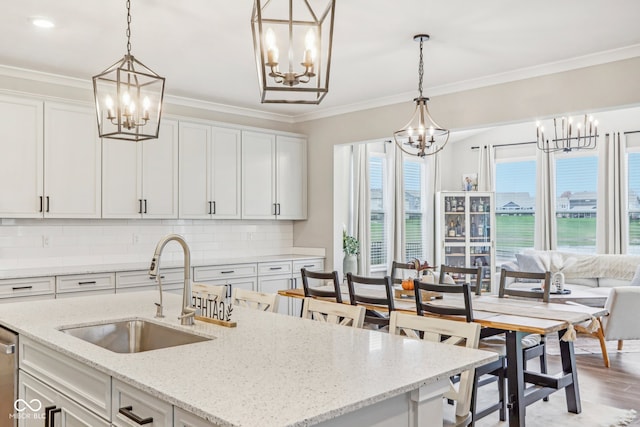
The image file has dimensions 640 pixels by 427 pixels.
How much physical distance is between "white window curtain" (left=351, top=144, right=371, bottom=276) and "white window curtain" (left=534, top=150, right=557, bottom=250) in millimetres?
2816

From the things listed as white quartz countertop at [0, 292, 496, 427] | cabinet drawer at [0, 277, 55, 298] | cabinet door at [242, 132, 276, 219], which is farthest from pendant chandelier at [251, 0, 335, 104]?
cabinet drawer at [0, 277, 55, 298]

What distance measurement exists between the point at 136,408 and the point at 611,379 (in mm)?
4395

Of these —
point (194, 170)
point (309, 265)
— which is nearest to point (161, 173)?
point (194, 170)

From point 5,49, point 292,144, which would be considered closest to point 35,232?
point 5,49

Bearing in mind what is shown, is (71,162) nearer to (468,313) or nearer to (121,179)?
(121,179)

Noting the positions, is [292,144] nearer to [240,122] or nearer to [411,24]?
[240,122]

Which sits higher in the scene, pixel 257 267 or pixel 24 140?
pixel 24 140

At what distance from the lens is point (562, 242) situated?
830 centimetres

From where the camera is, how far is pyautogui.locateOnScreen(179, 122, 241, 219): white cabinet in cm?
571

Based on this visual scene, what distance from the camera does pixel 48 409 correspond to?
213 centimetres

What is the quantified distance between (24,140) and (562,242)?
24.1 feet

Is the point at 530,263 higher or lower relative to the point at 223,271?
lower

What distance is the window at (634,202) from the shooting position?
7.53m

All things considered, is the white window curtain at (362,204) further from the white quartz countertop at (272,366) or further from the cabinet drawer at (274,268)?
the white quartz countertop at (272,366)
